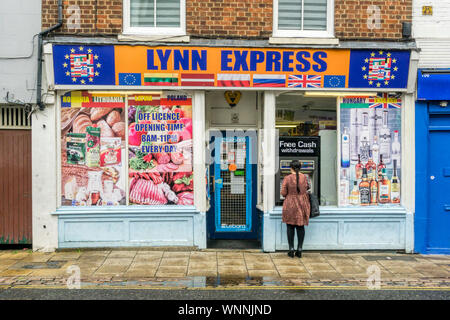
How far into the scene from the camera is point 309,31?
948 cm

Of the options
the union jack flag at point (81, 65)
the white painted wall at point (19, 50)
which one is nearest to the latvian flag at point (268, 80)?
the union jack flag at point (81, 65)

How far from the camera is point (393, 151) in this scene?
950cm

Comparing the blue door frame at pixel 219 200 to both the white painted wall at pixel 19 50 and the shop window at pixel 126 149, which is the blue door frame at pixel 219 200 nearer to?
the shop window at pixel 126 149

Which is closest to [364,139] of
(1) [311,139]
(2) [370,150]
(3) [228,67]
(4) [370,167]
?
(2) [370,150]

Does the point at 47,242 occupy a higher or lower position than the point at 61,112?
lower

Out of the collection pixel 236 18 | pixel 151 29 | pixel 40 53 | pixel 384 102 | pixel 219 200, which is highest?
pixel 236 18

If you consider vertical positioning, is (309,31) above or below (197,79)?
above

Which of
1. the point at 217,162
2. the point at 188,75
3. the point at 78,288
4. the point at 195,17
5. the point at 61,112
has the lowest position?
the point at 78,288

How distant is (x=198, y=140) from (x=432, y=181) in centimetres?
474

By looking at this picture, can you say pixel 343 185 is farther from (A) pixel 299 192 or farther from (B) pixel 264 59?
(B) pixel 264 59

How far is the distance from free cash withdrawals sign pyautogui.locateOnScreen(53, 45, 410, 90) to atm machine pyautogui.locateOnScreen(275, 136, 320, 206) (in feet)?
3.62

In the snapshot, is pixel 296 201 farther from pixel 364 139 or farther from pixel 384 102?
pixel 384 102

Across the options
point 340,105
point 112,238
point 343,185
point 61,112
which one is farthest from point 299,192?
point 61,112

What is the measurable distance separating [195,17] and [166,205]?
371 centimetres
